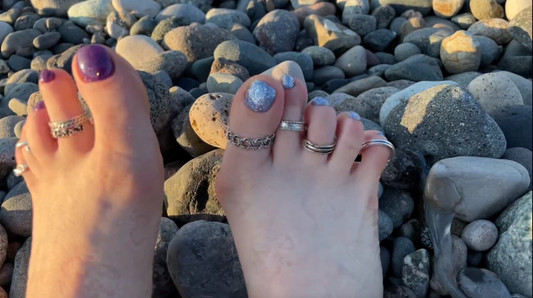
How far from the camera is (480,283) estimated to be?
1.54 metres

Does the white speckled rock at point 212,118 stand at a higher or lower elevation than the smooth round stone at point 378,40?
higher

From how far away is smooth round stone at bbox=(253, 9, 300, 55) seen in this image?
9.60 feet

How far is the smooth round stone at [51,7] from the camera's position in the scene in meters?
3.31

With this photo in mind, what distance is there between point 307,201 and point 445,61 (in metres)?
1.36

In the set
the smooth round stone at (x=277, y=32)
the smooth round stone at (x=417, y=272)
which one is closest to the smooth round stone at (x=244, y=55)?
the smooth round stone at (x=277, y=32)

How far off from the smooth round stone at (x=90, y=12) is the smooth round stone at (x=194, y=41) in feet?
2.17

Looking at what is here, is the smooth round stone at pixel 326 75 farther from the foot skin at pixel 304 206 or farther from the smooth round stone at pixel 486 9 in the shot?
the foot skin at pixel 304 206

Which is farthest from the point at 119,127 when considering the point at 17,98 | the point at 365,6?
the point at 365,6

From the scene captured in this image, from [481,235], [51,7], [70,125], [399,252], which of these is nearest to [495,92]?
[481,235]

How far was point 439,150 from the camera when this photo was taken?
1.85 meters

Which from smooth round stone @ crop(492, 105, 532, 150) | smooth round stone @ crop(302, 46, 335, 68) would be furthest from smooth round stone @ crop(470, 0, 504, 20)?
smooth round stone @ crop(492, 105, 532, 150)

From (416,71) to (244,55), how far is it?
2.63 feet

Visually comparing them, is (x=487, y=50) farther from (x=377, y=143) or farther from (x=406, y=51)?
(x=377, y=143)

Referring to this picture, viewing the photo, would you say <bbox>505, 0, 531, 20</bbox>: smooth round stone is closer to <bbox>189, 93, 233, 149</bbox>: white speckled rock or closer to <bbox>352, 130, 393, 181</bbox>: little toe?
<bbox>352, 130, 393, 181</bbox>: little toe
